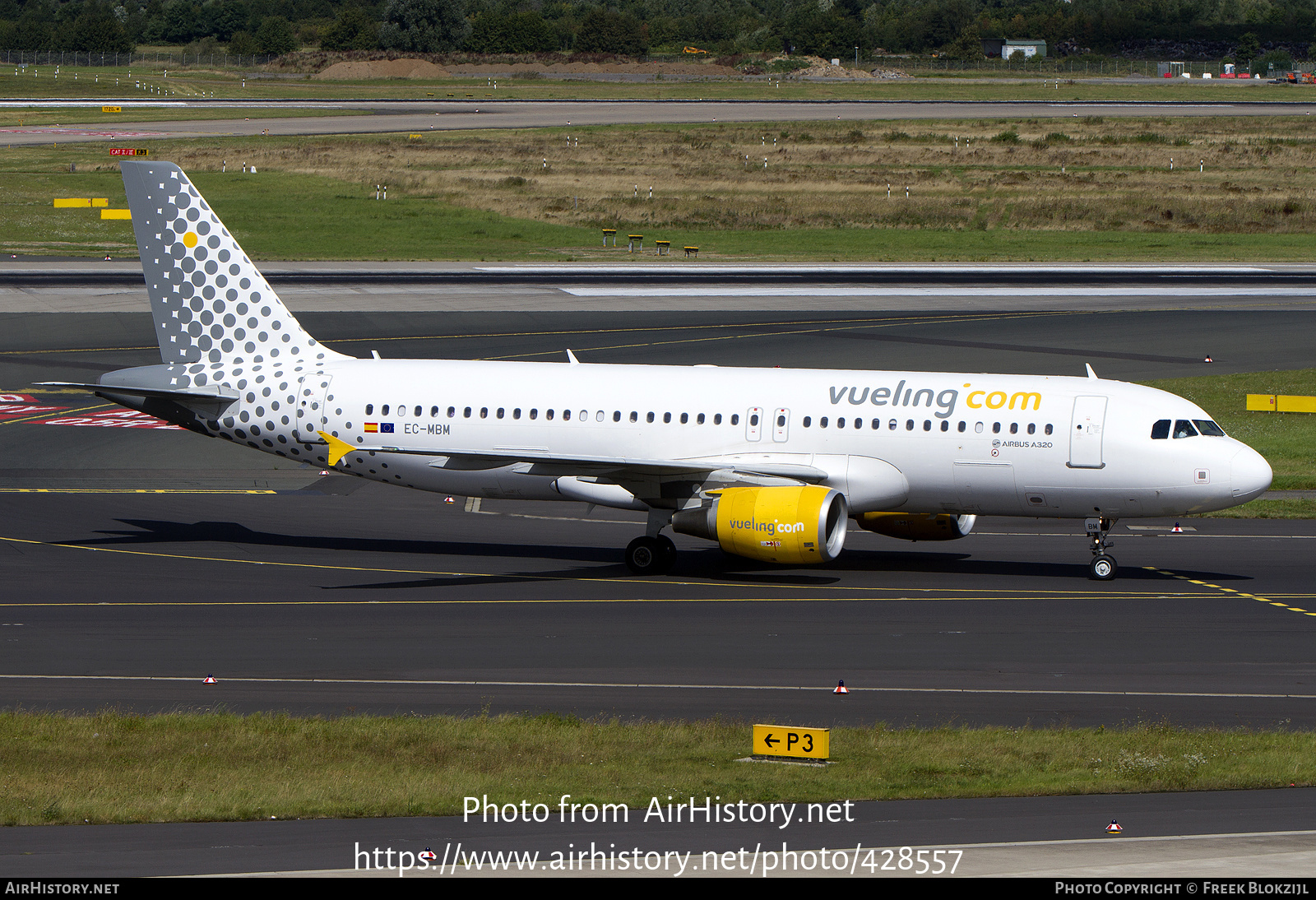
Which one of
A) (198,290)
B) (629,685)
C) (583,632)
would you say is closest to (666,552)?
(583,632)

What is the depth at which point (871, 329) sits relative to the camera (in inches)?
2776

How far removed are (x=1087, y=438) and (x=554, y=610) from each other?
496 inches

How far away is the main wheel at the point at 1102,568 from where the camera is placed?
114 feet

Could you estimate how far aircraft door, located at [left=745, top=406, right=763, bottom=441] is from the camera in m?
35.7

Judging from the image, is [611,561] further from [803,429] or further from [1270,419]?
[1270,419]

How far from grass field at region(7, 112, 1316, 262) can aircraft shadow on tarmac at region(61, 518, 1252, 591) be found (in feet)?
191

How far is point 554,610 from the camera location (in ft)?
106

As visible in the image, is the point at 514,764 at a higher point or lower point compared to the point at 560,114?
lower

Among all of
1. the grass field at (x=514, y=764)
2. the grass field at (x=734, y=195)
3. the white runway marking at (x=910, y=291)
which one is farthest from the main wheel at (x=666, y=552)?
the grass field at (x=734, y=195)

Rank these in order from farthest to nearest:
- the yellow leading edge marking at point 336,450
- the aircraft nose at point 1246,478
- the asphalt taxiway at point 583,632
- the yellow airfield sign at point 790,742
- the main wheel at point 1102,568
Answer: the main wheel at point 1102,568
the yellow leading edge marking at point 336,450
the aircraft nose at point 1246,478
the yellow airfield sign at point 790,742
the asphalt taxiway at point 583,632

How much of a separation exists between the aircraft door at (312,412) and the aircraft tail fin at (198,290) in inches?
50.6

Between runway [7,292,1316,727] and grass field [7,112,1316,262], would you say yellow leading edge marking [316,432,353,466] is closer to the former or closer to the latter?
runway [7,292,1316,727]

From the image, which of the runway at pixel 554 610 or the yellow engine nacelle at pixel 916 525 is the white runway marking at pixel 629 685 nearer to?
the runway at pixel 554 610
